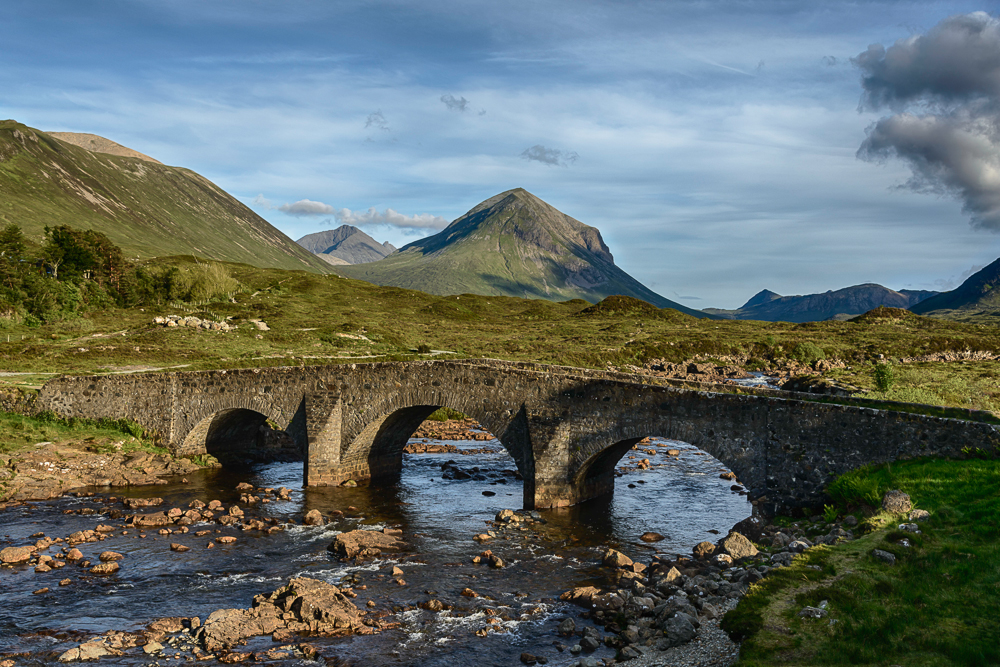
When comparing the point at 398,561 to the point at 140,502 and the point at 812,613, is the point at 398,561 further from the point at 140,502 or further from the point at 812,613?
the point at 140,502

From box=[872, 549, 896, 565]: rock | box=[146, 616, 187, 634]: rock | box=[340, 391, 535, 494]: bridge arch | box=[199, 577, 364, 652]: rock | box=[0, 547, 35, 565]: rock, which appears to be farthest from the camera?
box=[340, 391, 535, 494]: bridge arch

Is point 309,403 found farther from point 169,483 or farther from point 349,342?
point 349,342

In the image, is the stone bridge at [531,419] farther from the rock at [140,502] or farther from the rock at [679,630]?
the rock at [679,630]

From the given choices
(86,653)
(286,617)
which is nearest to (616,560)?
(286,617)

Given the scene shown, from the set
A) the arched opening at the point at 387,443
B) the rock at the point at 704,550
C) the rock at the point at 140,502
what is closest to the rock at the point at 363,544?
the arched opening at the point at 387,443

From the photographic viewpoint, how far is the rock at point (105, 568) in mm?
23641

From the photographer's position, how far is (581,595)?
70.2 feet

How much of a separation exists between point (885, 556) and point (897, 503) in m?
3.38

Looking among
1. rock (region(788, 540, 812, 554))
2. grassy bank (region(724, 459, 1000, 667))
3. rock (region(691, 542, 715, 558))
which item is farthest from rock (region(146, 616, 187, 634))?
rock (region(788, 540, 812, 554))

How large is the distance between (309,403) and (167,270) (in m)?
89.7

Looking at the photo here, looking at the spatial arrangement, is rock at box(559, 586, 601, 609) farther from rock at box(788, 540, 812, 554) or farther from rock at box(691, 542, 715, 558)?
rock at box(788, 540, 812, 554)

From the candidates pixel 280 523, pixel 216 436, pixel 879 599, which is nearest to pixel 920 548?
pixel 879 599

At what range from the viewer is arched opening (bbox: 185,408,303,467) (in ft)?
132

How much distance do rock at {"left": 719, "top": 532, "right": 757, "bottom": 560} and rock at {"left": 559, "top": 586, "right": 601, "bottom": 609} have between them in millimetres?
4748
